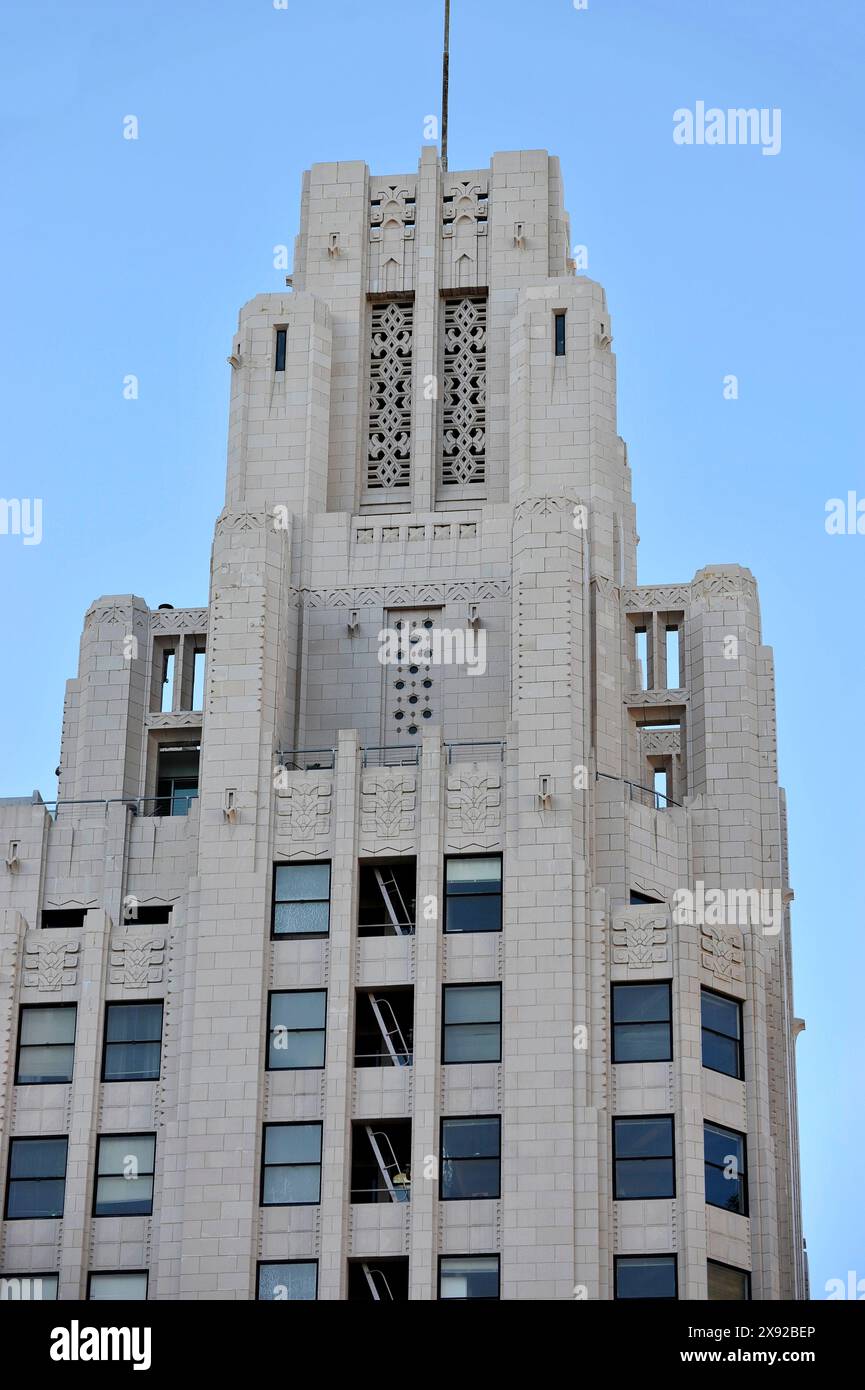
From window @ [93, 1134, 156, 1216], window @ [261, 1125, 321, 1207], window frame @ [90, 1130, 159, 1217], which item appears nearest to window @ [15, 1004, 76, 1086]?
window frame @ [90, 1130, 159, 1217]

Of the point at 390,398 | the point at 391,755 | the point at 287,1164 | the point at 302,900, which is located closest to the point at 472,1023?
the point at 302,900

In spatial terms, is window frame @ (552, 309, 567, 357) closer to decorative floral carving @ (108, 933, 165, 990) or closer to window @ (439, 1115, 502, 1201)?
decorative floral carving @ (108, 933, 165, 990)

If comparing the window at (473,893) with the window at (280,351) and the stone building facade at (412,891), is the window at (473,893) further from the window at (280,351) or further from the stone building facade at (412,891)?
the window at (280,351)

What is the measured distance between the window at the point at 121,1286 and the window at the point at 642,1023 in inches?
474

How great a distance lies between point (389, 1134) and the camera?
65.1 meters

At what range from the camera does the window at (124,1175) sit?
2557 inches

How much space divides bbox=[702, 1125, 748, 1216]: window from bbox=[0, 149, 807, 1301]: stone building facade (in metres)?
0.14

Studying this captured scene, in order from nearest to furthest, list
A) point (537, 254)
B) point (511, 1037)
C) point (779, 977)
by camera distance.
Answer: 1. point (511, 1037)
2. point (779, 977)
3. point (537, 254)

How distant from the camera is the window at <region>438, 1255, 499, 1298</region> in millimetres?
62156

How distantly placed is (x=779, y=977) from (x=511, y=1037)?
810cm

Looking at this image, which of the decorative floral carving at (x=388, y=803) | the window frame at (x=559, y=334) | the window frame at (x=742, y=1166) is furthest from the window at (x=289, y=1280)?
the window frame at (x=559, y=334)

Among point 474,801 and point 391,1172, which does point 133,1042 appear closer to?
point 391,1172
